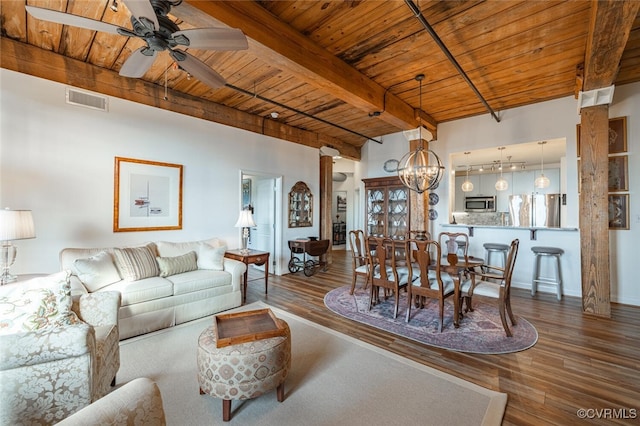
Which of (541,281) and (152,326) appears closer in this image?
(152,326)

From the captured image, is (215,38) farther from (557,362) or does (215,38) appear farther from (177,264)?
(557,362)

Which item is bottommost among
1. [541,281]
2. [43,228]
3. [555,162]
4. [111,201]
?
[541,281]

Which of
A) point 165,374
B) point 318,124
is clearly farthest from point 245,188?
point 165,374

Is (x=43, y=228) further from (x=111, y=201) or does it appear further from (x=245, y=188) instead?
(x=245, y=188)

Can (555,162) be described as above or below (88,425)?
above

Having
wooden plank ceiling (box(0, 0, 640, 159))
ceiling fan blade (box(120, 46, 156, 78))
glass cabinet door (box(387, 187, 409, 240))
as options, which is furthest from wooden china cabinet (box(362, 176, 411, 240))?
ceiling fan blade (box(120, 46, 156, 78))

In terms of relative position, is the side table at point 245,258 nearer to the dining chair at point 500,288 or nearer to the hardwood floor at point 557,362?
the hardwood floor at point 557,362

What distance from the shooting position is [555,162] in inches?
298

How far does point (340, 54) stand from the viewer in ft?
10.4

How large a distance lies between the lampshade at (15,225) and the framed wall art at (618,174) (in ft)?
23.2

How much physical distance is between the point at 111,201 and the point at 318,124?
152 inches

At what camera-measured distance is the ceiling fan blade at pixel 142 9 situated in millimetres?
1408

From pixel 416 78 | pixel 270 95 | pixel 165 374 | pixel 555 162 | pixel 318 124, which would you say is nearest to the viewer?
pixel 165 374

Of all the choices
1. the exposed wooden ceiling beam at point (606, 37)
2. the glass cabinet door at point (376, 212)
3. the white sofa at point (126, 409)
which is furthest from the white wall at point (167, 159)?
the white sofa at point (126, 409)
